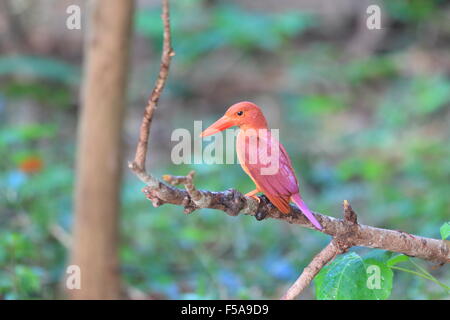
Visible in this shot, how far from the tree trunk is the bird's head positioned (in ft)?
4.22

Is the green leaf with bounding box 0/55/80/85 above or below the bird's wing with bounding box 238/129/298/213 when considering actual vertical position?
above

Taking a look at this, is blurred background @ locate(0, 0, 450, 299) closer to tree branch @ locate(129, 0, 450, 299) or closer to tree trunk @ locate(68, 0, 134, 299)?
tree trunk @ locate(68, 0, 134, 299)

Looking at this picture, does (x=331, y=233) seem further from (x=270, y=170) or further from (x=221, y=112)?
(x=221, y=112)

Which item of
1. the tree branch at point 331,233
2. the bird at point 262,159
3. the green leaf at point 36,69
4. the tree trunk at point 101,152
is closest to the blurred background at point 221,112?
the green leaf at point 36,69

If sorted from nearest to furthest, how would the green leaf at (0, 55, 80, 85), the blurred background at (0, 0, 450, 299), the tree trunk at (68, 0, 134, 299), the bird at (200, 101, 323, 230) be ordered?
the bird at (200, 101, 323, 230), the tree trunk at (68, 0, 134, 299), the blurred background at (0, 0, 450, 299), the green leaf at (0, 55, 80, 85)

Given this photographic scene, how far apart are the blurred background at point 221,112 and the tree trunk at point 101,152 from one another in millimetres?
161

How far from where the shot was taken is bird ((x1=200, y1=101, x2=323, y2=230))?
1760mm

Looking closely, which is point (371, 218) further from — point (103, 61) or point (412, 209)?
point (103, 61)

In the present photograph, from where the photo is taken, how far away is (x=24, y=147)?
526cm

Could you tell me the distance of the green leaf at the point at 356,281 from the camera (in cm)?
184

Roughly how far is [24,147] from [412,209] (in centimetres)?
315

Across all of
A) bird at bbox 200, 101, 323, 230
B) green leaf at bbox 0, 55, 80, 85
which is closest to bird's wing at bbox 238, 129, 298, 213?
bird at bbox 200, 101, 323, 230

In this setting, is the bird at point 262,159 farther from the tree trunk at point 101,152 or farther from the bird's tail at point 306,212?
the tree trunk at point 101,152

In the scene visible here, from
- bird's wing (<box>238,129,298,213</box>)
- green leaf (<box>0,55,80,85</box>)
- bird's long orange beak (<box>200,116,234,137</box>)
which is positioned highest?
green leaf (<box>0,55,80,85</box>)
